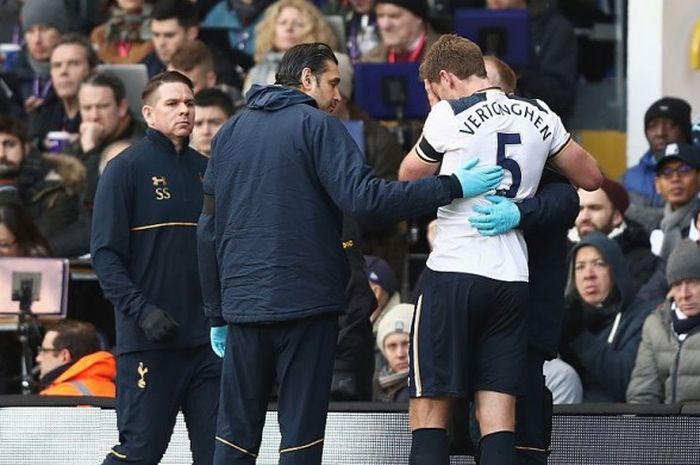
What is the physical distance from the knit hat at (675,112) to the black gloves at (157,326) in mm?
4862

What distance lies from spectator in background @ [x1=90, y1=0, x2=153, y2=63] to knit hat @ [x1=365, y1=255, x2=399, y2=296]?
13.4 feet

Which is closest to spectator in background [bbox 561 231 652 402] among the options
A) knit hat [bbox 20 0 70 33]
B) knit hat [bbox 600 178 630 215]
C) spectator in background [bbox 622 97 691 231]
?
knit hat [bbox 600 178 630 215]

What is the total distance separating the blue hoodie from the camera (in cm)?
774

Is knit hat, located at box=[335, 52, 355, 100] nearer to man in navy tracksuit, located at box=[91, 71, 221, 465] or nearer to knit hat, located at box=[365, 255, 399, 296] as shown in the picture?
knit hat, located at box=[365, 255, 399, 296]

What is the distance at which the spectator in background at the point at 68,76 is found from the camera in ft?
45.8

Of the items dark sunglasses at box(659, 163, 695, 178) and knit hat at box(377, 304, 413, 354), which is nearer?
knit hat at box(377, 304, 413, 354)

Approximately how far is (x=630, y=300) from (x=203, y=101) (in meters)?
2.94

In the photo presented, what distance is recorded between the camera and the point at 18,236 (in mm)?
11805

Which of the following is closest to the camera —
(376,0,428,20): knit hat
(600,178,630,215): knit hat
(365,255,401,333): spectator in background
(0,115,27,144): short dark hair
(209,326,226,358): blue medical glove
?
(209,326,226,358): blue medical glove

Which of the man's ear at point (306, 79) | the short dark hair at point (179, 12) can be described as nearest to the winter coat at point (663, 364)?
the man's ear at point (306, 79)

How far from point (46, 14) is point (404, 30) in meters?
3.27

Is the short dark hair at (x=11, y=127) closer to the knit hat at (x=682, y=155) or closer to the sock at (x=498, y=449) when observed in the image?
the knit hat at (x=682, y=155)

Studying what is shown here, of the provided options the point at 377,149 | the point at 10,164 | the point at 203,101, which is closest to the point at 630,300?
the point at 377,149

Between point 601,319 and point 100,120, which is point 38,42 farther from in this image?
point 601,319
